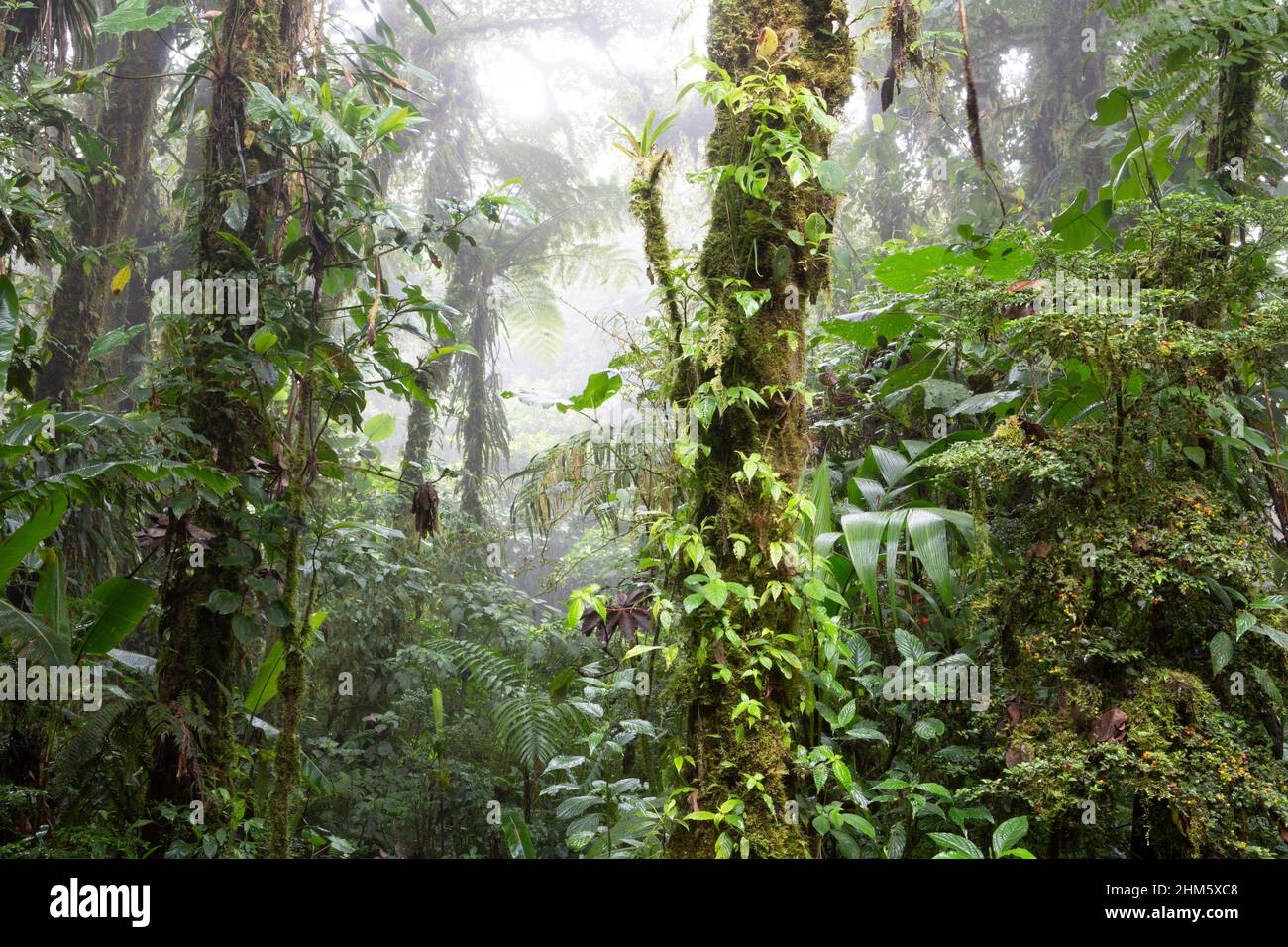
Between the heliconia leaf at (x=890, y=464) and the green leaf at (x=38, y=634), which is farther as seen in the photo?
the heliconia leaf at (x=890, y=464)

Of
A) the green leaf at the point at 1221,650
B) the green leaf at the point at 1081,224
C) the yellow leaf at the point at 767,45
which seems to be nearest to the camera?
the green leaf at the point at 1221,650

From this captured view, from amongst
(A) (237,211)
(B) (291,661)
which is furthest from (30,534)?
(A) (237,211)

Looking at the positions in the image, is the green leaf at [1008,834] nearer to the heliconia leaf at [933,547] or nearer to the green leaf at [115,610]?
the heliconia leaf at [933,547]

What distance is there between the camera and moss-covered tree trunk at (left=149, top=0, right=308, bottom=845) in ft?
9.21

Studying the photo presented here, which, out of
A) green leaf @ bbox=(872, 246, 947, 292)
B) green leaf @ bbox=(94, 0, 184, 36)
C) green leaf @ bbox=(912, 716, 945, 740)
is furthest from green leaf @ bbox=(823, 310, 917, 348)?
green leaf @ bbox=(94, 0, 184, 36)

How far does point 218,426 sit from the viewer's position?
2986 millimetres

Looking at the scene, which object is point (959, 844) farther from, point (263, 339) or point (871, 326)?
point (263, 339)

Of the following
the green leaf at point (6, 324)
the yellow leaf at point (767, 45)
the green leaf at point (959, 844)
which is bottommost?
the green leaf at point (959, 844)

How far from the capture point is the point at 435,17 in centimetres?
980

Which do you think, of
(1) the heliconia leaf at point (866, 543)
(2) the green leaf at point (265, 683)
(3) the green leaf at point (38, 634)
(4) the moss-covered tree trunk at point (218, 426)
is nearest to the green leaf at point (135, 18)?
(4) the moss-covered tree trunk at point (218, 426)

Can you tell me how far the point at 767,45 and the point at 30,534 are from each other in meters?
2.47

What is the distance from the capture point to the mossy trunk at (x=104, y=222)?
492 cm

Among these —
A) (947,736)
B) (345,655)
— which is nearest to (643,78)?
(345,655)

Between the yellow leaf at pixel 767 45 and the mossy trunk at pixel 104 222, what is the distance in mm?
3805
